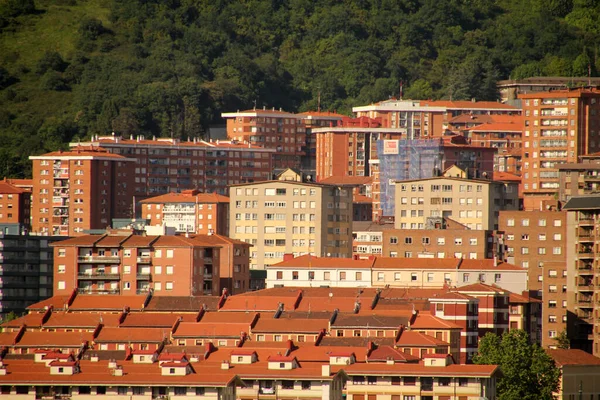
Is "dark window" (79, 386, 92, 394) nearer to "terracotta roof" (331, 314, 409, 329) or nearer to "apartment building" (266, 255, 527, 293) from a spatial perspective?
"terracotta roof" (331, 314, 409, 329)

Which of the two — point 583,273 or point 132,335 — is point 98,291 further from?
point 583,273

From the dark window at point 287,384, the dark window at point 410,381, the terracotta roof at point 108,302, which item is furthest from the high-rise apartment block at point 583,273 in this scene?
the dark window at point 287,384

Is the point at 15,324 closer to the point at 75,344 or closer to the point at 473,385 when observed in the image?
the point at 75,344

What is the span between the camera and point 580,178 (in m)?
176

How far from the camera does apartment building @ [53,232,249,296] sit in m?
153

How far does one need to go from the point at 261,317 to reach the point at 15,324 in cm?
1729

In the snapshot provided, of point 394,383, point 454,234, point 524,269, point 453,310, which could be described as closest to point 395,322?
point 453,310

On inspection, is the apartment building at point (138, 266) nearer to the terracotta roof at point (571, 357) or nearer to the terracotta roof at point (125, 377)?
the terracotta roof at point (571, 357)

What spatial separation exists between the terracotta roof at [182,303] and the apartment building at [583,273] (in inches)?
1043

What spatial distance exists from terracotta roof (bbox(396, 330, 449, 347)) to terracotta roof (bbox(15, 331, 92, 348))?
21.3 m

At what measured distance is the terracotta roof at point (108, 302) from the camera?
14100 cm

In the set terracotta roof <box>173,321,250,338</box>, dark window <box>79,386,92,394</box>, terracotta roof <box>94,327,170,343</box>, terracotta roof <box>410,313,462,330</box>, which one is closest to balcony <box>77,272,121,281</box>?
terracotta roof <box>94,327,170,343</box>

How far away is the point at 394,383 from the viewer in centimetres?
11488

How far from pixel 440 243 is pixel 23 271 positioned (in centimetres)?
3562
